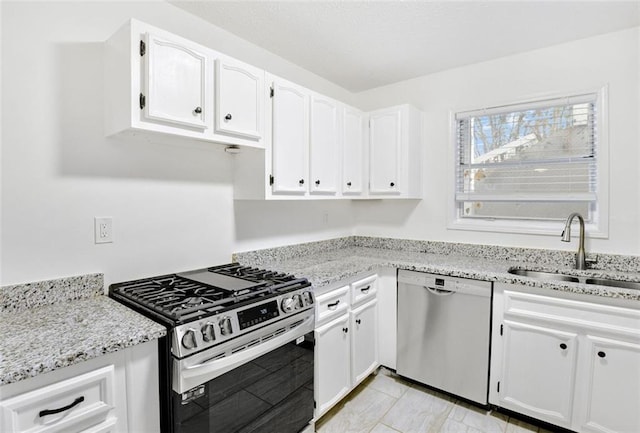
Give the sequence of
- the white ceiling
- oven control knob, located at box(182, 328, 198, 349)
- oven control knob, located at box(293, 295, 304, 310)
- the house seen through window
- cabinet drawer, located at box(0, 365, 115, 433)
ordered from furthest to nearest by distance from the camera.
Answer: the house seen through window
the white ceiling
oven control knob, located at box(293, 295, 304, 310)
oven control knob, located at box(182, 328, 198, 349)
cabinet drawer, located at box(0, 365, 115, 433)

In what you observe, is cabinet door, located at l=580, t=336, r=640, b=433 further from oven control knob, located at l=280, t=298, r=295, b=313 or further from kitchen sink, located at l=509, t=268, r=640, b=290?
oven control knob, located at l=280, t=298, r=295, b=313

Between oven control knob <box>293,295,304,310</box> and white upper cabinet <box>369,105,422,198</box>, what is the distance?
146 centimetres

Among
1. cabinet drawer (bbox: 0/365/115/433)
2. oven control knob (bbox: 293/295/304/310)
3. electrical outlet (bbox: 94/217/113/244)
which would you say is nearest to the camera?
cabinet drawer (bbox: 0/365/115/433)

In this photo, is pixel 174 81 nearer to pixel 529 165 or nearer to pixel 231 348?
pixel 231 348

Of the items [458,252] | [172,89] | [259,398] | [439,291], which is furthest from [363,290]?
[172,89]

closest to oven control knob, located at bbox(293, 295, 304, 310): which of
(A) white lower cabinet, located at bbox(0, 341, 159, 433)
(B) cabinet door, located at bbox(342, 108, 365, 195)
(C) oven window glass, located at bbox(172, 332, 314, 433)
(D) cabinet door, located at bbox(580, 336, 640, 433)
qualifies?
(C) oven window glass, located at bbox(172, 332, 314, 433)

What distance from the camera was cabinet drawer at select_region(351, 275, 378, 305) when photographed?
7.51 feet

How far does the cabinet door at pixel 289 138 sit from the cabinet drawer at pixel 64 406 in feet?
4.26

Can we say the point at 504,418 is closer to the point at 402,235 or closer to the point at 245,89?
the point at 402,235

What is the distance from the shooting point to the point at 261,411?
1.58 meters

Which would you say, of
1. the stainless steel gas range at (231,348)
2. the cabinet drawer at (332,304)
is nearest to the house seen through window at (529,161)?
the cabinet drawer at (332,304)

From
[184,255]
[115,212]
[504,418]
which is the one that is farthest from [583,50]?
[115,212]

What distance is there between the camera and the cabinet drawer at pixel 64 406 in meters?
0.96

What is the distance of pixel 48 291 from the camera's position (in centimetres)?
148
